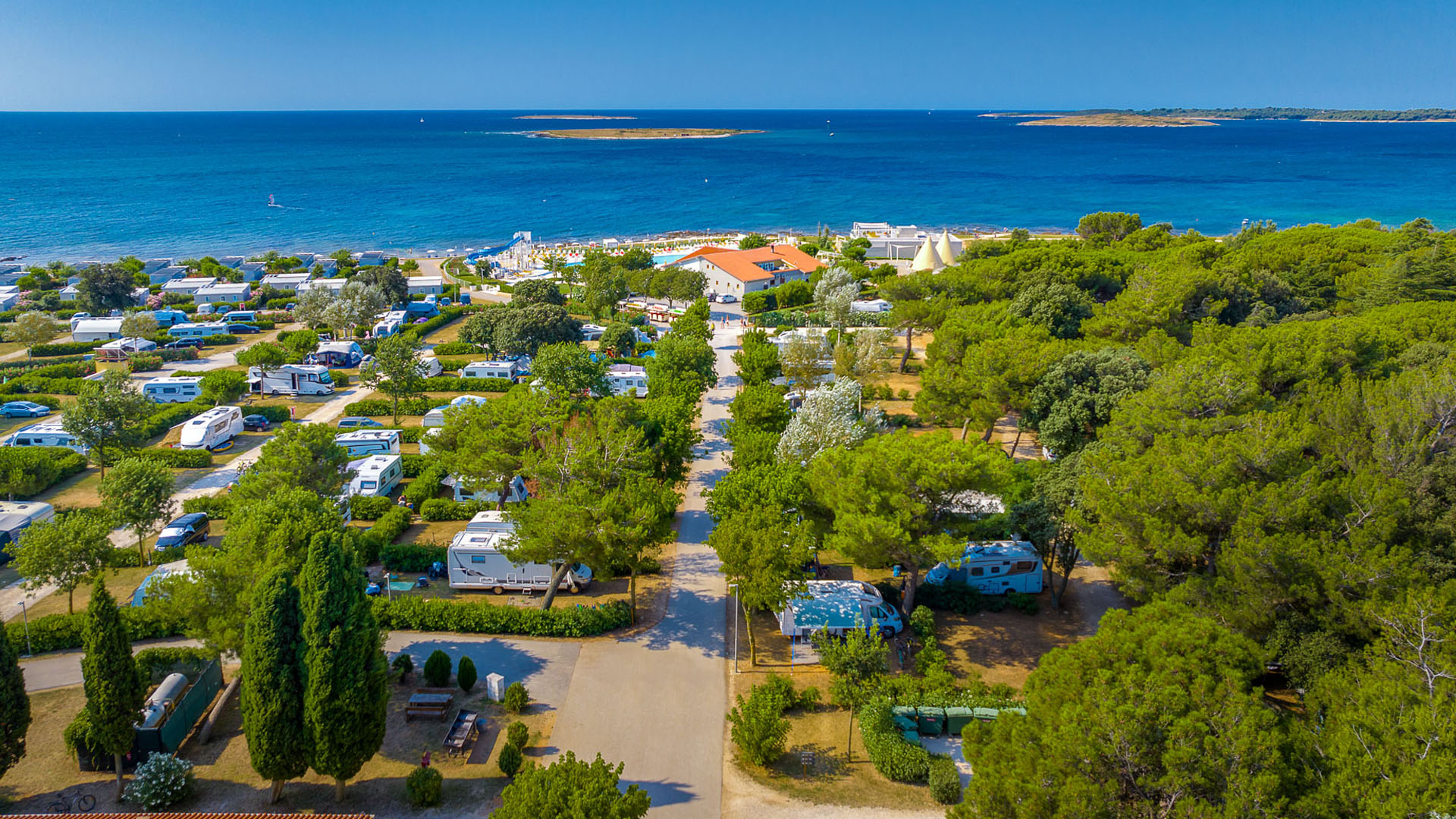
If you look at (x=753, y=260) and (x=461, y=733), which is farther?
(x=753, y=260)

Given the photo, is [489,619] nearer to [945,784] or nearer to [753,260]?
[945,784]

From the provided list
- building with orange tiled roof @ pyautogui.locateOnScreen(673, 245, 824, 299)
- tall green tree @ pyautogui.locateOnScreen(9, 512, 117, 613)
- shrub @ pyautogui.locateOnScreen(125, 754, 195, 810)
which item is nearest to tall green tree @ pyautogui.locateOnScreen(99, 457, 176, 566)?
tall green tree @ pyautogui.locateOnScreen(9, 512, 117, 613)

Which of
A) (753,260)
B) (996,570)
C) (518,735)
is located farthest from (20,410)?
(753,260)

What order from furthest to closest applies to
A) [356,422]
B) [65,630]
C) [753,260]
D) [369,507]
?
[753,260], [356,422], [369,507], [65,630]

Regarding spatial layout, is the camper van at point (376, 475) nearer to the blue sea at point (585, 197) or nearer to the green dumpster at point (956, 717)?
the green dumpster at point (956, 717)

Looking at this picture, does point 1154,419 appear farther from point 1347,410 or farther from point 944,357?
point 944,357

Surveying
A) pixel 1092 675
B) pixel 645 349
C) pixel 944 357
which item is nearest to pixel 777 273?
pixel 645 349
